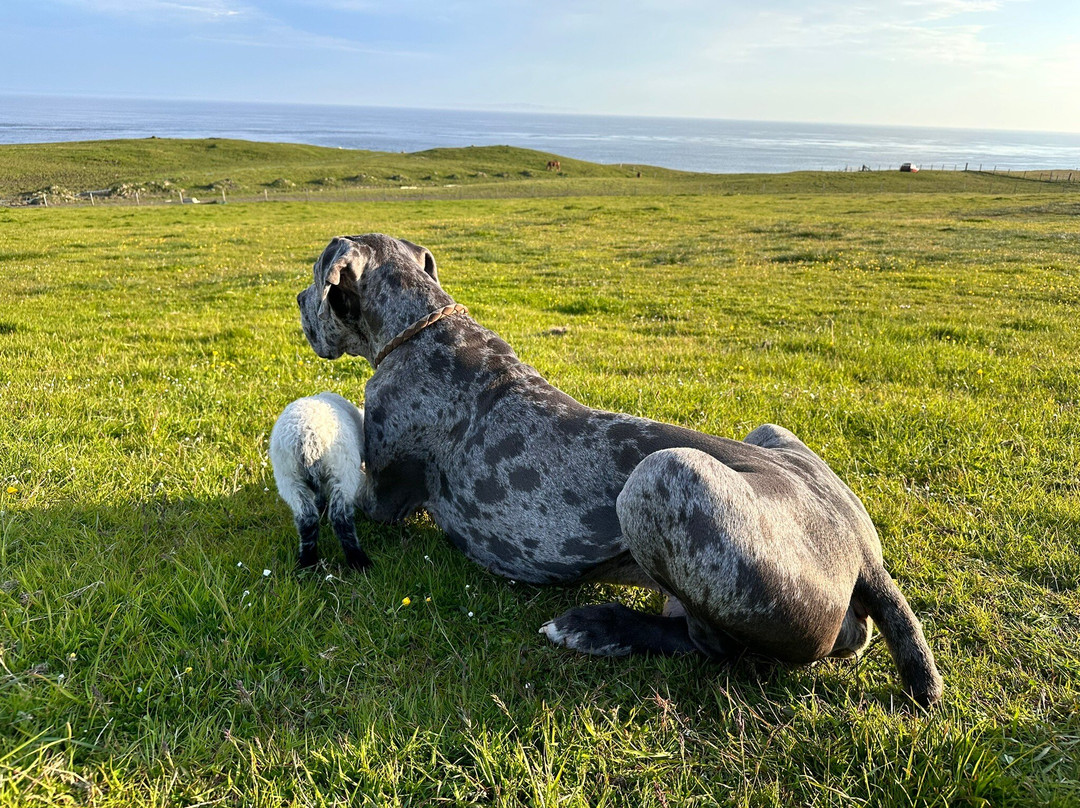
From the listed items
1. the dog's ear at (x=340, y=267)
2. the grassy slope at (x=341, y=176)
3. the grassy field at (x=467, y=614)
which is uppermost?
the grassy slope at (x=341, y=176)

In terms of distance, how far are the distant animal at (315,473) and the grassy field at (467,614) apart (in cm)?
25

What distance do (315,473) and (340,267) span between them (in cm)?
177

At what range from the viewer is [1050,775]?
10.4 feet

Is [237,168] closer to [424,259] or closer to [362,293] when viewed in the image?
[424,259]

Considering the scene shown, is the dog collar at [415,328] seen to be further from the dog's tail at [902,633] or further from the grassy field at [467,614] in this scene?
the dog's tail at [902,633]

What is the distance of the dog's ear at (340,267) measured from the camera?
532 cm

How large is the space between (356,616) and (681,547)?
7.12ft

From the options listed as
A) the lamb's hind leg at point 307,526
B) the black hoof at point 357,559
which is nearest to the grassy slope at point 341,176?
the lamb's hind leg at point 307,526

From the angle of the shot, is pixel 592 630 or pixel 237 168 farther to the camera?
pixel 237 168

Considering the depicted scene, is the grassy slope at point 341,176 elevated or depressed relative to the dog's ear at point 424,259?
elevated

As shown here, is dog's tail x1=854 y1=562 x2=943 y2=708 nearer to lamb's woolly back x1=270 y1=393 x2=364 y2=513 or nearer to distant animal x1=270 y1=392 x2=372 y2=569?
distant animal x1=270 y1=392 x2=372 y2=569

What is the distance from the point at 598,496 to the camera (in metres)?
4.08

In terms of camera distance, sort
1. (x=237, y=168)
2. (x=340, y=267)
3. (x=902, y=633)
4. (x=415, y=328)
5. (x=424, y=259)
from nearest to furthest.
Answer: (x=902, y=633) < (x=415, y=328) < (x=340, y=267) < (x=424, y=259) < (x=237, y=168)

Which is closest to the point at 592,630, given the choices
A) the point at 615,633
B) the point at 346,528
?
the point at 615,633
